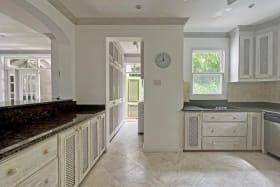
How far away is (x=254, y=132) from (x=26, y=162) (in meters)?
4.26

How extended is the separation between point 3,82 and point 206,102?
22.3 ft

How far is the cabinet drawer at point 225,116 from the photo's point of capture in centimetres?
467

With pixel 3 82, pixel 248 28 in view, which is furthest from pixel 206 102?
pixel 3 82

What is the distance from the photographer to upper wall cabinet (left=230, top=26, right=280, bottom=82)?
181 inches

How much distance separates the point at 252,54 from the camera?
4.91 metres

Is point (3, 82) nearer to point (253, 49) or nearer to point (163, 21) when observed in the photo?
point (163, 21)

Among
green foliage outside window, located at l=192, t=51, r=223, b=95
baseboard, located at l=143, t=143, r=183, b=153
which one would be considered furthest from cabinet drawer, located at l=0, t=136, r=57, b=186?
green foliage outside window, located at l=192, t=51, r=223, b=95

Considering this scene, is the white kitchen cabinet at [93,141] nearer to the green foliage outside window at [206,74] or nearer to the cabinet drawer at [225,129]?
the cabinet drawer at [225,129]

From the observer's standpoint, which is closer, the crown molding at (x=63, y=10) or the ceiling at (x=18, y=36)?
the crown molding at (x=63, y=10)

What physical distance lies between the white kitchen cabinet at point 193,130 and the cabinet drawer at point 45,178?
9.74ft

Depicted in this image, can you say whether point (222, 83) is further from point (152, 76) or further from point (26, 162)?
point (26, 162)

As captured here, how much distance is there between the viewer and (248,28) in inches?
193

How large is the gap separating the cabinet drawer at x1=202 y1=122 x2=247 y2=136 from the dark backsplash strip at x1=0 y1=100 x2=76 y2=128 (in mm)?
2676

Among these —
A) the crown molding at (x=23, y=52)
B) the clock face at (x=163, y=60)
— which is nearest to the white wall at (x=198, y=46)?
the clock face at (x=163, y=60)
